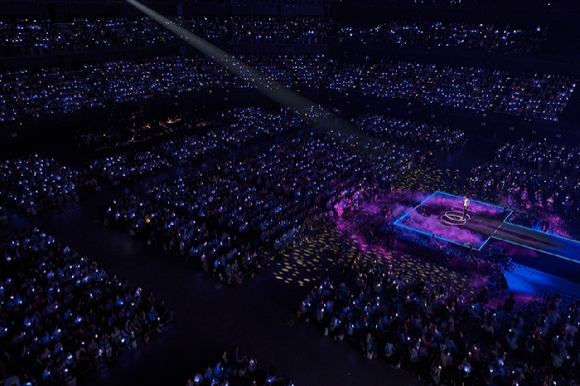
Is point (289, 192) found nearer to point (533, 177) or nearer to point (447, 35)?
point (533, 177)

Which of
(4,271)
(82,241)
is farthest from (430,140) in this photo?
(4,271)

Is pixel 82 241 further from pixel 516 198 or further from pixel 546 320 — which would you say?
pixel 516 198

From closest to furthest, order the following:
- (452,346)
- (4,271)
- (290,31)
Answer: (452,346) < (4,271) < (290,31)

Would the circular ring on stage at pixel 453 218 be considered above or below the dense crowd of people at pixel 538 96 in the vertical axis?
below

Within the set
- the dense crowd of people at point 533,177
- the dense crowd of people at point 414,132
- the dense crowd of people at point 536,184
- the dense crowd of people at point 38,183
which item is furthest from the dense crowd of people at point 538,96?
the dense crowd of people at point 38,183

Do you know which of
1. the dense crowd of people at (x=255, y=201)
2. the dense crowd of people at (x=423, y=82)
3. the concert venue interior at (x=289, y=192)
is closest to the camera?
the concert venue interior at (x=289, y=192)

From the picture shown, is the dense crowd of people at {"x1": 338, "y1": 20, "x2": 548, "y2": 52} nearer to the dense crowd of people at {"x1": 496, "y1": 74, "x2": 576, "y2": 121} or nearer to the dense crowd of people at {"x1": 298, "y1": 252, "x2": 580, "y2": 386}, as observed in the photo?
the dense crowd of people at {"x1": 496, "y1": 74, "x2": 576, "y2": 121}

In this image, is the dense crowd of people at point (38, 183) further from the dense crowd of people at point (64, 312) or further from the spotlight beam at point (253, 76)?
the spotlight beam at point (253, 76)
